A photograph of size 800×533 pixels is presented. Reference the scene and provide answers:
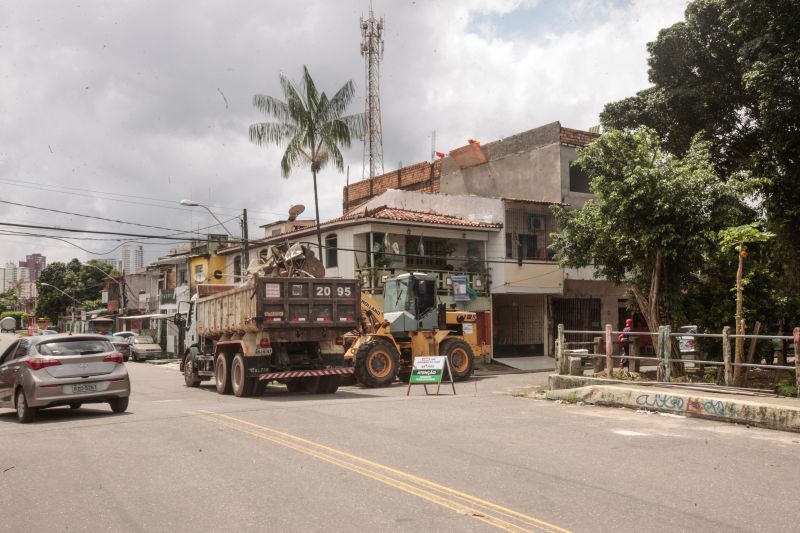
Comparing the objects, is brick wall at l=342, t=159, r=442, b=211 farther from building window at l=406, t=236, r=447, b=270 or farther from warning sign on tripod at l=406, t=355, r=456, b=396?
warning sign on tripod at l=406, t=355, r=456, b=396

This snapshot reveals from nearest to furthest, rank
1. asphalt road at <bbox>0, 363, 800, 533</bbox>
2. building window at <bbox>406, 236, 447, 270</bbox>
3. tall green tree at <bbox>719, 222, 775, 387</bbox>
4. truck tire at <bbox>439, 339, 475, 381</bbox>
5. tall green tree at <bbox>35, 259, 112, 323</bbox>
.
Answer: asphalt road at <bbox>0, 363, 800, 533</bbox>
tall green tree at <bbox>719, 222, 775, 387</bbox>
truck tire at <bbox>439, 339, 475, 381</bbox>
building window at <bbox>406, 236, 447, 270</bbox>
tall green tree at <bbox>35, 259, 112, 323</bbox>

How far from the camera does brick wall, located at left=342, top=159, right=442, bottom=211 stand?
42250 mm

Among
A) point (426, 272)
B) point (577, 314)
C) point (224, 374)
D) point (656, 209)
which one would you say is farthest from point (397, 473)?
point (577, 314)

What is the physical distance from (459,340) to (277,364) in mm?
7553

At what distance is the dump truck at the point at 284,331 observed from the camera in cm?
1611

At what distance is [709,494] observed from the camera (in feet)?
21.6

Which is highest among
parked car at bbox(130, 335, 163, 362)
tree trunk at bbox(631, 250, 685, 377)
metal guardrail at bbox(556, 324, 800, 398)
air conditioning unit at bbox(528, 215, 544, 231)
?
air conditioning unit at bbox(528, 215, 544, 231)

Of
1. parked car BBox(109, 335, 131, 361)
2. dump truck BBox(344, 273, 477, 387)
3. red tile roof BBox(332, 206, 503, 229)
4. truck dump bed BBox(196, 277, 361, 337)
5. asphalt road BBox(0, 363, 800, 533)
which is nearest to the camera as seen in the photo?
asphalt road BBox(0, 363, 800, 533)

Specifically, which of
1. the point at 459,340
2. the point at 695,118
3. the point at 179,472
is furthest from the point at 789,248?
the point at 179,472

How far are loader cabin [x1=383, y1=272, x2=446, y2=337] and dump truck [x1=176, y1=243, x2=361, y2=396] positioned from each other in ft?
14.3

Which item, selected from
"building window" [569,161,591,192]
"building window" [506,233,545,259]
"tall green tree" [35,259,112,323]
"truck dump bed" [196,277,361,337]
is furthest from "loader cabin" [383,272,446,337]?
"tall green tree" [35,259,112,323]

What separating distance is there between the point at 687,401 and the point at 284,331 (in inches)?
345

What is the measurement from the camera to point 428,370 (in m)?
17.0

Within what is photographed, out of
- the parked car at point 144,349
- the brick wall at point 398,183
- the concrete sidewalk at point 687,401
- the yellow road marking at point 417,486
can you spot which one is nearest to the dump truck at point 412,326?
the concrete sidewalk at point 687,401
